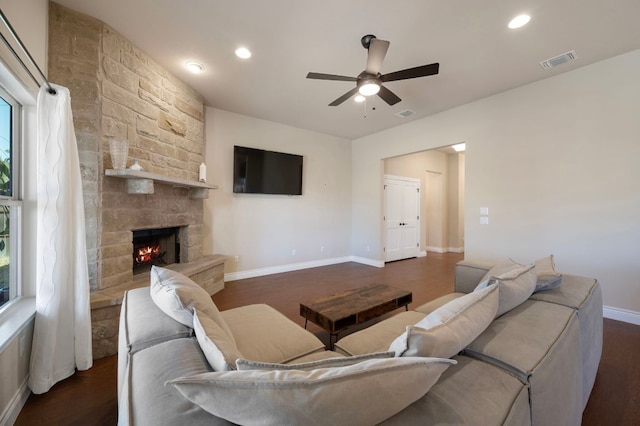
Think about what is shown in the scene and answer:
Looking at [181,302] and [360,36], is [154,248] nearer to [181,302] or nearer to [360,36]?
[181,302]

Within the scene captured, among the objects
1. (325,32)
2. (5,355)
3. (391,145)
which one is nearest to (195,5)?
(325,32)

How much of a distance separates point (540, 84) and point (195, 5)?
4054mm

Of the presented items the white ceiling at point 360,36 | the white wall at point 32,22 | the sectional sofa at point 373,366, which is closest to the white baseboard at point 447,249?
the white ceiling at point 360,36

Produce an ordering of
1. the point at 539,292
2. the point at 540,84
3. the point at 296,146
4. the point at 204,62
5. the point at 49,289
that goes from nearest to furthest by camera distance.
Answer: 1. the point at 539,292
2. the point at 49,289
3. the point at 204,62
4. the point at 540,84
5. the point at 296,146

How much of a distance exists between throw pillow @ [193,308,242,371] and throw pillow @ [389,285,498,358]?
56 cm

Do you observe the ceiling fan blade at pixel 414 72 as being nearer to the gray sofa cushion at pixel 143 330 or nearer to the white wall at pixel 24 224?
the gray sofa cushion at pixel 143 330

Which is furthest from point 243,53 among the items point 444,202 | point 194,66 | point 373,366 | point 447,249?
point 447,249

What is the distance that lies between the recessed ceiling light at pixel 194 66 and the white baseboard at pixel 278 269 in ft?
10.00

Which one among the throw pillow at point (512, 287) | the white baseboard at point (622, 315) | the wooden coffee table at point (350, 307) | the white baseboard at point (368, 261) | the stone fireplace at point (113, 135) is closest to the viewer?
the throw pillow at point (512, 287)

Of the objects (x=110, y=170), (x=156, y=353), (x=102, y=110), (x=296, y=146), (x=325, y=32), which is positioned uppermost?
(x=325, y=32)

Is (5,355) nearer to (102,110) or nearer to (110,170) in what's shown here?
(110,170)

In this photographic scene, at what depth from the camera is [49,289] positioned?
5.71ft

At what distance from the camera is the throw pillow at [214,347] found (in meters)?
0.81

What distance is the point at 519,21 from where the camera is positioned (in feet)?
7.36
